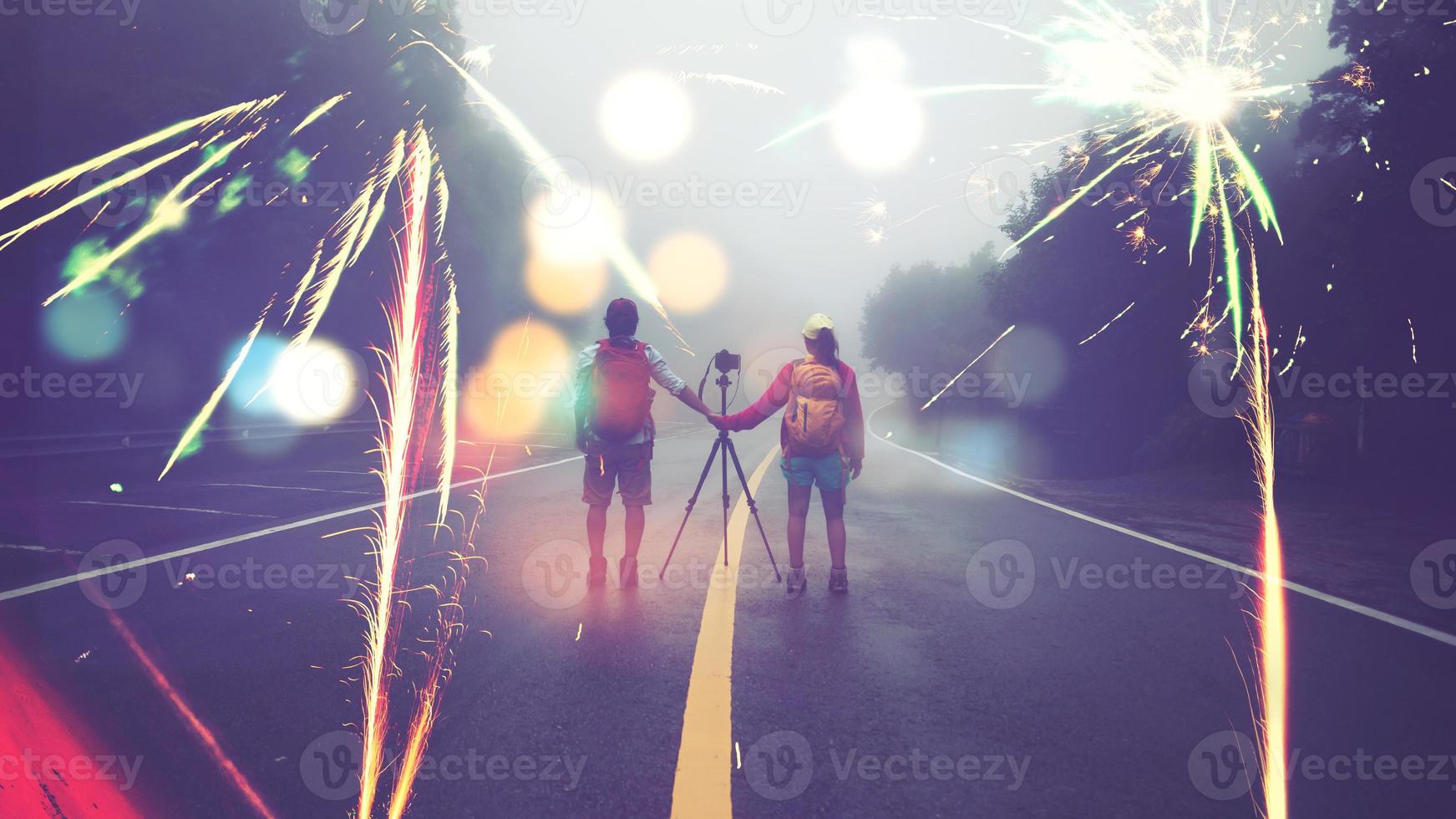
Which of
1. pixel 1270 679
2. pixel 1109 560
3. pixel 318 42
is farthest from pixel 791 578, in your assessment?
pixel 318 42

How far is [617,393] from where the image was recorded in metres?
5.16

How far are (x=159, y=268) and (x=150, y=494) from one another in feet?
32.8

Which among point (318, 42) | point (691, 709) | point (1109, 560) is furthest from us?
point (318, 42)

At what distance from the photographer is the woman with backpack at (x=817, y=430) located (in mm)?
5180

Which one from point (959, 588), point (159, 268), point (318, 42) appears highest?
point (318, 42)

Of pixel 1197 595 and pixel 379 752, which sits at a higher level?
pixel 1197 595

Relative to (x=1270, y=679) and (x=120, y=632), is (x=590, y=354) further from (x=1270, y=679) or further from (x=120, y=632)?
(x=1270, y=679)

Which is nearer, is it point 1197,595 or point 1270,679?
point 1270,679

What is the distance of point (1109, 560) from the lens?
658cm

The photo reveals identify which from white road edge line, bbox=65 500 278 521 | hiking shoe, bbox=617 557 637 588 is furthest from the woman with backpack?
white road edge line, bbox=65 500 278 521

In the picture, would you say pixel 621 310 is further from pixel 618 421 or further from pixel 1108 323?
pixel 1108 323

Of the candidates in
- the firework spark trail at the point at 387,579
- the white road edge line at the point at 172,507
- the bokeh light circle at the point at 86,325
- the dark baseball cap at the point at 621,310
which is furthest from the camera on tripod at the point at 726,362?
the bokeh light circle at the point at 86,325

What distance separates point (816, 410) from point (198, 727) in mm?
3763

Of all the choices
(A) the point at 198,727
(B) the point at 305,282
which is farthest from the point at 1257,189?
(B) the point at 305,282
